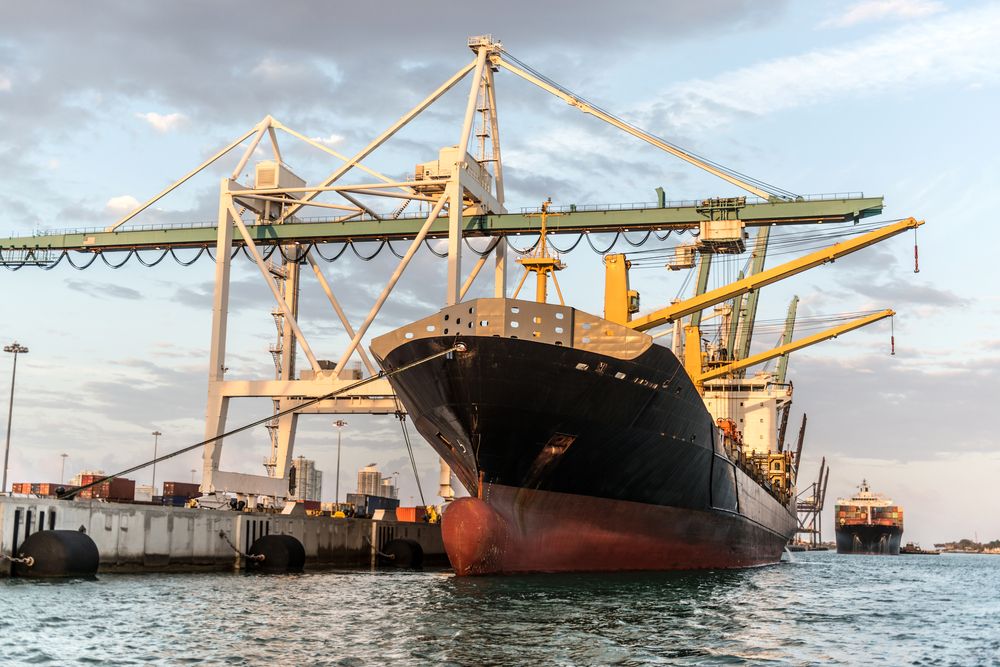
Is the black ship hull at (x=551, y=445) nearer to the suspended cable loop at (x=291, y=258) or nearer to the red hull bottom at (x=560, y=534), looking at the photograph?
the red hull bottom at (x=560, y=534)

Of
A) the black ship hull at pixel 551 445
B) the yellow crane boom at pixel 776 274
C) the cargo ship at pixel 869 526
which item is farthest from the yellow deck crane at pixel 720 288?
the cargo ship at pixel 869 526

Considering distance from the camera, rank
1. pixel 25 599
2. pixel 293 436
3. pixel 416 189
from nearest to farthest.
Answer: pixel 25 599, pixel 416 189, pixel 293 436

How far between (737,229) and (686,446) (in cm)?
980

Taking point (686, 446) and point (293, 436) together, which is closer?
point (686, 446)

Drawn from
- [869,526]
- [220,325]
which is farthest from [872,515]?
[220,325]

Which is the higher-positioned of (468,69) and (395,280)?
(468,69)

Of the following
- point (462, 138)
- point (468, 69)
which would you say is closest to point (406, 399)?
point (462, 138)

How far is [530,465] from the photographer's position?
60.6 ft

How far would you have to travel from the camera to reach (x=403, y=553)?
29203 mm

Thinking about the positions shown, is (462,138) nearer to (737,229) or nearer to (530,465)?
(737,229)

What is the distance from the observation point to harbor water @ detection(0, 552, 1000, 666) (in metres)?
9.95

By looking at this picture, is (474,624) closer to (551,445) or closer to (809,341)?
(551,445)

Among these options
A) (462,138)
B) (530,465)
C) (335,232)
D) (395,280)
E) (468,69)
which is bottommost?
(530,465)

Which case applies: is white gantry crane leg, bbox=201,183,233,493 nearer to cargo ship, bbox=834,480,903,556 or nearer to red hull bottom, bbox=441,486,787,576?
red hull bottom, bbox=441,486,787,576
